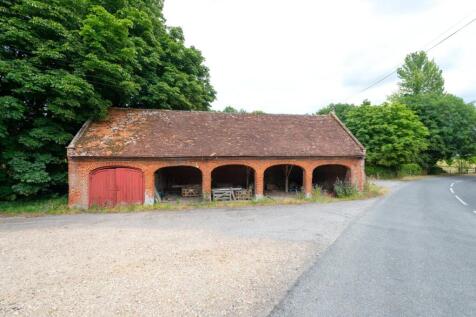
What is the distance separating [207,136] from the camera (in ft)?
45.7

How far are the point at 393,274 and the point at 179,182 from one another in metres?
14.7

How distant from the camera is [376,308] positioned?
3.78 m

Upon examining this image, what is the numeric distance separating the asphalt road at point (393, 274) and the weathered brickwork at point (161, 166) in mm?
5698

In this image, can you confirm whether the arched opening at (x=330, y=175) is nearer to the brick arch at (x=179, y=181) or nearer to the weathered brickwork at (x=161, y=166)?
the weathered brickwork at (x=161, y=166)

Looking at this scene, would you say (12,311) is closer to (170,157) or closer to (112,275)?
(112,275)

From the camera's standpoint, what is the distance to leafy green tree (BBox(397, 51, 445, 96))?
1534 inches

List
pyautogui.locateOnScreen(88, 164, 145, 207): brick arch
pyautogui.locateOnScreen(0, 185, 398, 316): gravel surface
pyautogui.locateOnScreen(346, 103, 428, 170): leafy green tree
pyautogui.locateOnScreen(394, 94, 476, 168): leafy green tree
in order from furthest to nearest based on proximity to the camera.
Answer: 1. pyautogui.locateOnScreen(394, 94, 476, 168): leafy green tree
2. pyautogui.locateOnScreen(346, 103, 428, 170): leafy green tree
3. pyautogui.locateOnScreen(88, 164, 145, 207): brick arch
4. pyautogui.locateOnScreen(0, 185, 398, 316): gravel surface

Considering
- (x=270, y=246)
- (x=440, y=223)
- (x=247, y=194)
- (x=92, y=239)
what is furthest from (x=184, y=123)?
(x=440, y=223)

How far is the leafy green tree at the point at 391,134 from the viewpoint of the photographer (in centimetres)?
2570

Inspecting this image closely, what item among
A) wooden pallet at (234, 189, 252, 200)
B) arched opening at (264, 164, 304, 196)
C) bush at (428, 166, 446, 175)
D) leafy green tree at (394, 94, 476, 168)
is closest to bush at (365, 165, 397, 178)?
leafy green tree at (394, 94, 476, 168)

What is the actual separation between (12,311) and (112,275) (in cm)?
155

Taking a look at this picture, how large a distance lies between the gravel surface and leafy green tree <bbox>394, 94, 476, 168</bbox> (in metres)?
30.7

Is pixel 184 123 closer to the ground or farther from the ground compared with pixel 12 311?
farther from the ground

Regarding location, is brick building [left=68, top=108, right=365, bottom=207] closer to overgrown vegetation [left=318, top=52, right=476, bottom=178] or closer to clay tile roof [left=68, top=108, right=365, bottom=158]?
clay tile roof [left=68, top=108, right=365, bottom=158]
